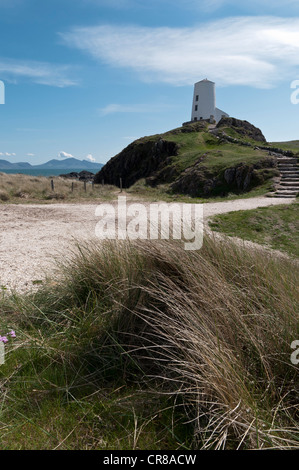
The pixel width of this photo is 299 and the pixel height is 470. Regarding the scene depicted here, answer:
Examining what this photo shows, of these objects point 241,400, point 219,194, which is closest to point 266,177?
point 219,194

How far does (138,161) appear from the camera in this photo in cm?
4678

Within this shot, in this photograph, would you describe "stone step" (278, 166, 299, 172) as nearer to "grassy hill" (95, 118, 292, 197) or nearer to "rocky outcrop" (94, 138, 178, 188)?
"grassy hill" (95, 118, 292, 197)

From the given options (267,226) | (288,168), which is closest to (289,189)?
(288,168)

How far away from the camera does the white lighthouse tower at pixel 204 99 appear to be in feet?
191

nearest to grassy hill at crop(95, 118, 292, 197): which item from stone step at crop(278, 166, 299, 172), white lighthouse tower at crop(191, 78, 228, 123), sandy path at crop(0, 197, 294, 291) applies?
stone step at crop(278, 166, 299, 172)

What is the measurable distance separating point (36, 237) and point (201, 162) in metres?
22.1

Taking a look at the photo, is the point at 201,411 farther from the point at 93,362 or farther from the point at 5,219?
the point at 5,219

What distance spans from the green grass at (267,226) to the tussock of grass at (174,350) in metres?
5.14

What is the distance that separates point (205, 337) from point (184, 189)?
2377 centimetres

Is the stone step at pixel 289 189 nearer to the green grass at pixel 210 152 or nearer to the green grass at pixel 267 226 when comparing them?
the green grass at pixel 210 152

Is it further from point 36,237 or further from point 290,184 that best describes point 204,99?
point 36,237

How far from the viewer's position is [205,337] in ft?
7.30

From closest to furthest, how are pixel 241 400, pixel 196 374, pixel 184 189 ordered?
pixel 241 400
pixel 196 374
pixel 184 189

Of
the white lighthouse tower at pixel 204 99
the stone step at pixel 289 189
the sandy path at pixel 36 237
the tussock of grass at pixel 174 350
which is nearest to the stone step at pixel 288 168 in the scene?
the stone step at pixel 289 189
